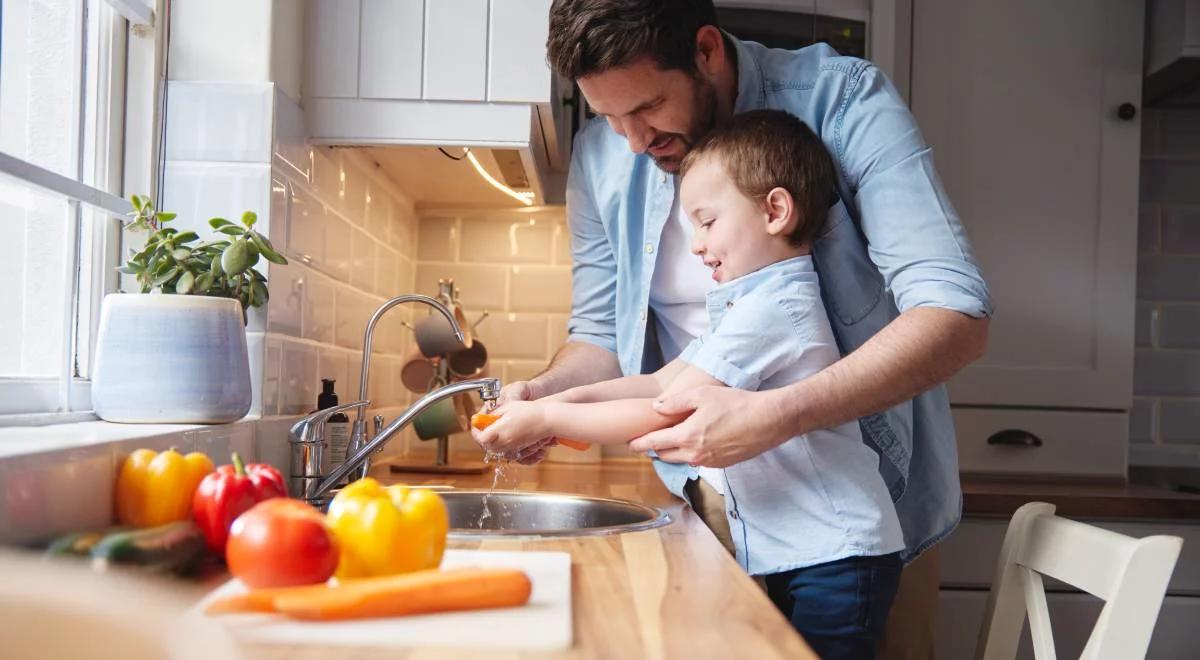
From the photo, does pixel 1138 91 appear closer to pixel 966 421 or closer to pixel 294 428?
pixel 966 421

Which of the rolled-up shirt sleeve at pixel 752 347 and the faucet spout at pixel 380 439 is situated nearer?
the rolled-up shirt sleeve at pixel 752 347

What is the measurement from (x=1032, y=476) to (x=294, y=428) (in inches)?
59.9

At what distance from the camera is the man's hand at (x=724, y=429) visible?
1179mm

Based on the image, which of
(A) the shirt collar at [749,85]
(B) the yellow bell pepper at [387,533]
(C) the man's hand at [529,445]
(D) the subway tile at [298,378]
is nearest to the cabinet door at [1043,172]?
(A) the shirt collar at [749,85]

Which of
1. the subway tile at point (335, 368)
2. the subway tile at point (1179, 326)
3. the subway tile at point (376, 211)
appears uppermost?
the subway tile at point (376, 211)

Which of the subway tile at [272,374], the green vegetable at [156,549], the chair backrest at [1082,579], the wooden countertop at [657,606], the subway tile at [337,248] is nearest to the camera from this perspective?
the wooden countertop at [657,606]

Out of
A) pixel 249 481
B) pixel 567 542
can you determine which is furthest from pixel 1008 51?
pixel 249 481

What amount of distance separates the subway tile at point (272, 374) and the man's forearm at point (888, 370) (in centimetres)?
66

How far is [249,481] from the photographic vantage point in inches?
38.1

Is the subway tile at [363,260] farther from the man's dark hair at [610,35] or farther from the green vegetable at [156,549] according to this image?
the green vegetable at [156,549]

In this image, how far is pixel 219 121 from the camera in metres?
1.42

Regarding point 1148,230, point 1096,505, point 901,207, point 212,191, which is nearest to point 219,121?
point 212,191

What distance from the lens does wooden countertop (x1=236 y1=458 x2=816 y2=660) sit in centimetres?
70

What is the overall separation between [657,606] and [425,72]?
1.02 meters
